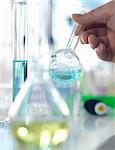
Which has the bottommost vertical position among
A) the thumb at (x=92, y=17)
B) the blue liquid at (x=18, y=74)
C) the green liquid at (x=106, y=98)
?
the green liquid at (x=106, y=98)

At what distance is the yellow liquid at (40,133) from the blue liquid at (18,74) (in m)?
0.25

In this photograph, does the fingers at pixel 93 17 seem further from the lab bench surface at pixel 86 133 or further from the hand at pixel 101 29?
the lab bench surface at pixel 86 133

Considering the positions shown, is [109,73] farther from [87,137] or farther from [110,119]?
[87,137]

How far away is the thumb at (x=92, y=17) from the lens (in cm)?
90

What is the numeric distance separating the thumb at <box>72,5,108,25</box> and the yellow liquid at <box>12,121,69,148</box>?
0.29 metres

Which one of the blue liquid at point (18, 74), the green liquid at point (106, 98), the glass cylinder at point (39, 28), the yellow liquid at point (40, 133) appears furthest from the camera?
the green liquid at point (106, 98)

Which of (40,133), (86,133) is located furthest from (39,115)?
(86,133)

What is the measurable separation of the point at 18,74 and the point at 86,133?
0.75 feet

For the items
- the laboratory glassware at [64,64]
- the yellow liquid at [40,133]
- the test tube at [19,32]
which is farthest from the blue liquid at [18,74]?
the yellow liquid at [40,133]

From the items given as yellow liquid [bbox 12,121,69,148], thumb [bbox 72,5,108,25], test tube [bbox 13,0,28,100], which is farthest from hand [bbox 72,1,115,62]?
yellow liquid [bbox 12,121,69,148]

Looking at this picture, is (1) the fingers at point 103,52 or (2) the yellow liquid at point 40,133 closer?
(2) the yellow liquid at point 40,133

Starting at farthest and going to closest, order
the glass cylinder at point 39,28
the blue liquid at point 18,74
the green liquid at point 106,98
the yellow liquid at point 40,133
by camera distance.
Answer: the green liquid at point 106,98, the blue liquid at point 18,74, the glass cylinder at point 39,28, the yellow liquid at point 40,133

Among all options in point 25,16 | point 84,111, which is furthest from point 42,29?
point 84,111

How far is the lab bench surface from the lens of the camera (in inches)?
29.4
